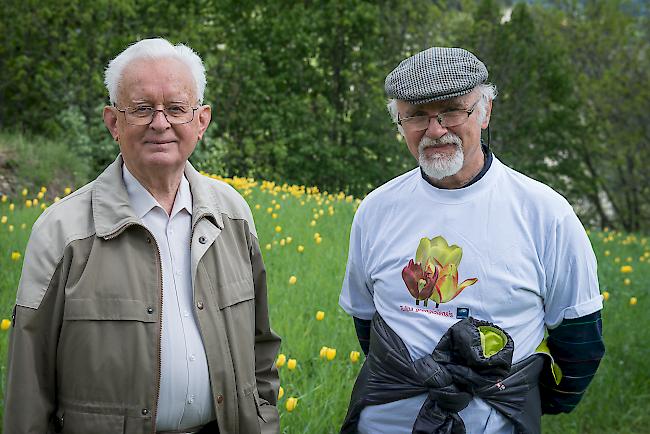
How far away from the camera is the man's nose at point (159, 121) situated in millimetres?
2375

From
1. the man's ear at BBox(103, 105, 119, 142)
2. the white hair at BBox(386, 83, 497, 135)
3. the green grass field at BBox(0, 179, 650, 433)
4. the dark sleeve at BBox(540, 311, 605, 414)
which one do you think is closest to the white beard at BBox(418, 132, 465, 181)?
the white hair at BBox(386, 83, 497, 135)

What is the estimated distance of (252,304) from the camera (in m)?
2.63

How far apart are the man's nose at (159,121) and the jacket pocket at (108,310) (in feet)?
1.75

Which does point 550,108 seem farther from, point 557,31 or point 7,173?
point 7,173

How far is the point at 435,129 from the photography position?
268 centimetres

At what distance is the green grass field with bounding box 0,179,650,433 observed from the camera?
3.99 meters

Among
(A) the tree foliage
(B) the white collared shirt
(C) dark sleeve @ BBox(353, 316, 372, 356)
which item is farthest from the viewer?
(A) the tree foliage

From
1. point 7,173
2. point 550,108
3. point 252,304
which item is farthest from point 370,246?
point 550,108

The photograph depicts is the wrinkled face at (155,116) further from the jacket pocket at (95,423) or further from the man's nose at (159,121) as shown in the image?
the jacket pocket at (95,423)

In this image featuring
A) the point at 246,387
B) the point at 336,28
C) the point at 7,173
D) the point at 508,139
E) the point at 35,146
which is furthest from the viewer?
the point at 508,139

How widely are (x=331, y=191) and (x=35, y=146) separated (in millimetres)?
10802

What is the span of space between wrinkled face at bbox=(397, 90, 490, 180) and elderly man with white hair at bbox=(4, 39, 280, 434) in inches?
28.2

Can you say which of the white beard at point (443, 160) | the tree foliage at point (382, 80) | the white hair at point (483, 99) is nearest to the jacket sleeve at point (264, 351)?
the white beard at point (443, 160)

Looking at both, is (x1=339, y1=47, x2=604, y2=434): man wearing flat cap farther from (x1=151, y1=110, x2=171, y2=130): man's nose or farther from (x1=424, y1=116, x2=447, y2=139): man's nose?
(x1=151, y1=110, x2=171, y2=130): man's nose
